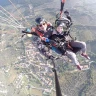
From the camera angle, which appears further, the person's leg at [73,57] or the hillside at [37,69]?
the hillside at [37,69]

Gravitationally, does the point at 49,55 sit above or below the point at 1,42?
above

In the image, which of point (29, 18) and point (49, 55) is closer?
point (49, 55)

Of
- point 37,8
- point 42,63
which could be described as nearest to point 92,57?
point 42,63

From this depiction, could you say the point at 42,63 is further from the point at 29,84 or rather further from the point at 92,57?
the point at 92,57

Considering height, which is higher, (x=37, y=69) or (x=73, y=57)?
(x=73, y=57)

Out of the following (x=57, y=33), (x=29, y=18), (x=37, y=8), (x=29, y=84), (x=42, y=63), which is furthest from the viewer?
(x=37, y=8)

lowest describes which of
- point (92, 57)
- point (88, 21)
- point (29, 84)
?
point (29, 84)

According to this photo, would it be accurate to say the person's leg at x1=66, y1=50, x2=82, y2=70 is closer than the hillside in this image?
Yes

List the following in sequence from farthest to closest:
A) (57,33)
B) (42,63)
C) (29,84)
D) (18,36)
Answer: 1. (18,36)
2. (42,63)
3. (29,84)
4. (57,33)

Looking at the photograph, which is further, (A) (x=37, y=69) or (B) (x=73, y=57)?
(A) (x=37, y=69)

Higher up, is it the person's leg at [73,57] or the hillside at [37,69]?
the person's leg at [73,57]

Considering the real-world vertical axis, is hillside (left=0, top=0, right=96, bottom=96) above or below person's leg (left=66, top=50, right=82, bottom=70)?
below
